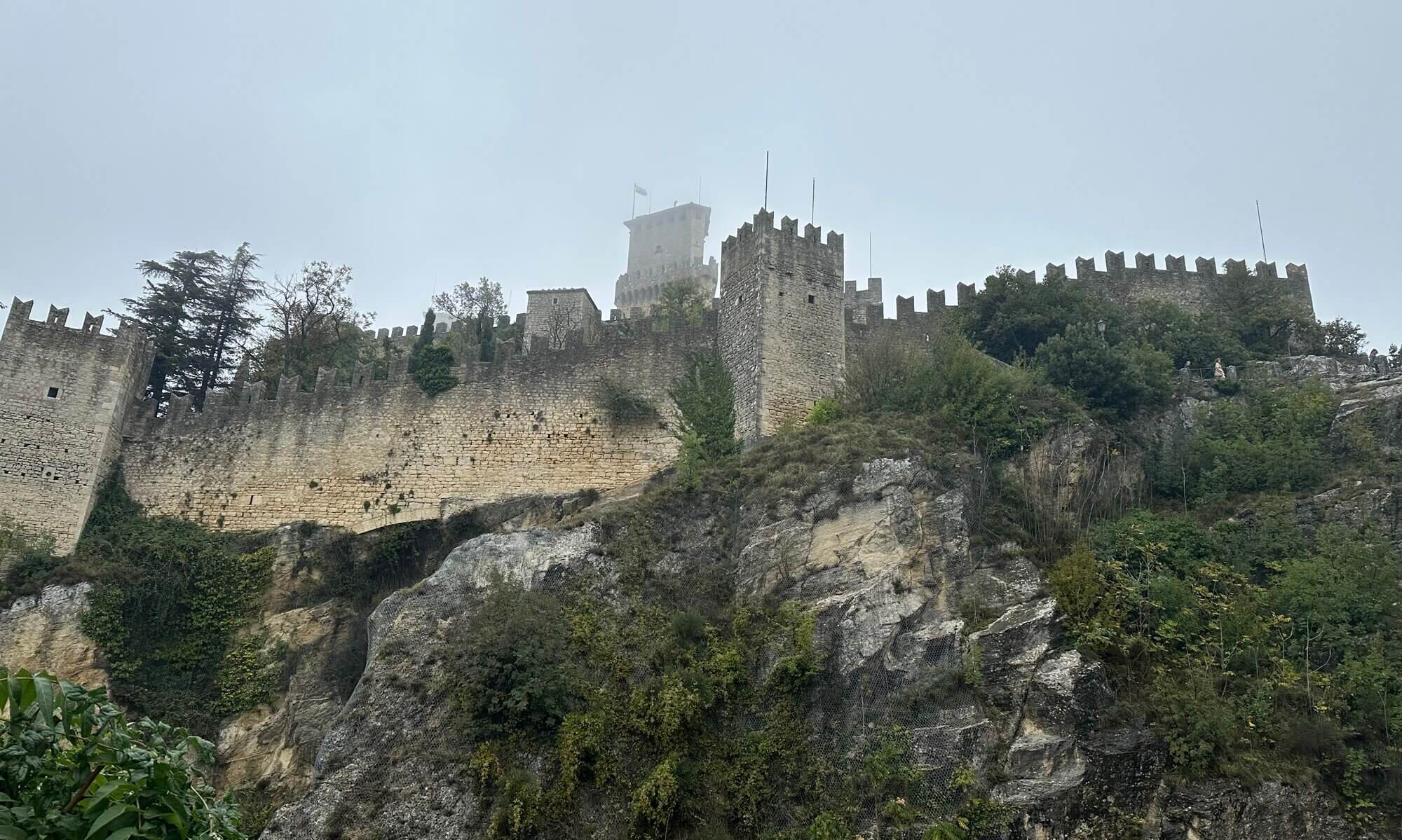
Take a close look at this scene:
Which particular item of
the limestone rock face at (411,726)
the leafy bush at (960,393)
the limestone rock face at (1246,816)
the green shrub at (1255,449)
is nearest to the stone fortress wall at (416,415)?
the leafy bush at (960,393)

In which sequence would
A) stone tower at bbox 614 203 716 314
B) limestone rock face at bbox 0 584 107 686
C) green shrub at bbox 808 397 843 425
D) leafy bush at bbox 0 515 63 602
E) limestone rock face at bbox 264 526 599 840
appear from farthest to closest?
1. stone tower at bbox 614 203 716 314
2. leafy bush at bbox 0 515 63 602
3. green shrub at bbox 808 397 843 425
4. limestone rock face at bbox 0 584 107 686
5. limestone rock face at bbox 264 526 599 840

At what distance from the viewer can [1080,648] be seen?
619 inches

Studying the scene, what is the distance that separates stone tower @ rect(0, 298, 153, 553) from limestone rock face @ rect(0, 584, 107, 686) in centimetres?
226

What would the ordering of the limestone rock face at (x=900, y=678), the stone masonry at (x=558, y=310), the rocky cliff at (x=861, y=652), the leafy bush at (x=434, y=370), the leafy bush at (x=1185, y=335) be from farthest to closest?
1. the stone masonry at (x=558, y=310)
2. the leafy bush at (x=434, y=370)
3. the leafy bush at (x=1185, y=335)
4. the rocky cliff at (x=861, y=652)
5. the limestone rock face at (x=900, y=678)

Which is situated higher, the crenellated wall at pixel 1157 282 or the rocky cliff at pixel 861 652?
the crenellated wall at pixel 1157 282

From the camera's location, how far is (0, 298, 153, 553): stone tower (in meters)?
25.0

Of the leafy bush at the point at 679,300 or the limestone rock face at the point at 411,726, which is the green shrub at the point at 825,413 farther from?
the leafy bush at the point at 679,300

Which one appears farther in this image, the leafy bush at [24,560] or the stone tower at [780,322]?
the stone tower at [780,322]

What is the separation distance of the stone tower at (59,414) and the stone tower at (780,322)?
1482cm

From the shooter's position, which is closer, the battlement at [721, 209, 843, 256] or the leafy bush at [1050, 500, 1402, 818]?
the leafy bush at [1050, 500, 1402, 818]

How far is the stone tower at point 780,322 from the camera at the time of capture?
23.8 meters

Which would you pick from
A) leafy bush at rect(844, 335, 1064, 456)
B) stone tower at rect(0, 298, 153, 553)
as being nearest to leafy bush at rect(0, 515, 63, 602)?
stone tower at rect(0, 298, 153, 553)

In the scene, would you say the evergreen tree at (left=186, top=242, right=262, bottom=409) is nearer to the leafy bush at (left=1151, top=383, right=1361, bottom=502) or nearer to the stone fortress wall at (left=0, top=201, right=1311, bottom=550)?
the stone fortress wall at (left=0, top=201, right=1311, bottom=550)

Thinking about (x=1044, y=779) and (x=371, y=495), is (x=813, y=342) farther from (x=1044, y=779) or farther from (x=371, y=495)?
(x=1044, y=779)
